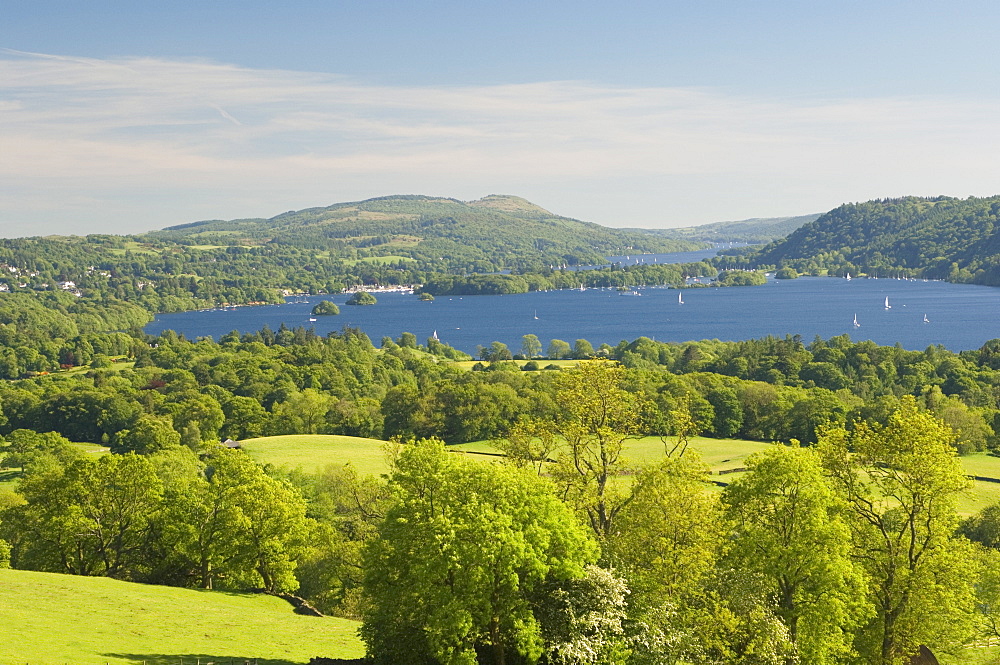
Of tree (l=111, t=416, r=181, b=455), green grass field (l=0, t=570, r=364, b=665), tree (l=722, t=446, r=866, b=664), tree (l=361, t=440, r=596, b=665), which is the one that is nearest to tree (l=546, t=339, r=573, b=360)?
tree (l=111, t=416, r=181, b=455)

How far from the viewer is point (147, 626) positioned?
25906 millimetres

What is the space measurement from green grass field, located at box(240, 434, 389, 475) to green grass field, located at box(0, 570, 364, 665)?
110 ft

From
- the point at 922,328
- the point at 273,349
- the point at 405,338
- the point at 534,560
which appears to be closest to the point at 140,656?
the point at 534,560

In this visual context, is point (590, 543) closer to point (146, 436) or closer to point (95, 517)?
point (95, 517)

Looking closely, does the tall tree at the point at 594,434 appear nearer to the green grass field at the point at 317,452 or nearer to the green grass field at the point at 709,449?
the green grass field at the point at 709,449

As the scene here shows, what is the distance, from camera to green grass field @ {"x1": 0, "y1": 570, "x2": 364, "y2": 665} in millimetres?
22375

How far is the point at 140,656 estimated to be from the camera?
22609 millimetres

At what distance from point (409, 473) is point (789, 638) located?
11.1m

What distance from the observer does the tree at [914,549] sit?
896 inches

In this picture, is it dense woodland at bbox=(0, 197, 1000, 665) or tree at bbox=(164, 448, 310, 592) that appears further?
tree at bbox=(164, 448, 310, 592)

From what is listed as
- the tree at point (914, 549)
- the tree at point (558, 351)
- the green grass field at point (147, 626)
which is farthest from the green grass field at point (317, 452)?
the tree at point (558, 351)

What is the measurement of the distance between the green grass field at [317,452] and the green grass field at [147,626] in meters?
33.5

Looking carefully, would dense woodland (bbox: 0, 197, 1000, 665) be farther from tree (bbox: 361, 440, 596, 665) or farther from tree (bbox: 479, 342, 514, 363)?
tree (bbox: 479, 342, 514, 363)

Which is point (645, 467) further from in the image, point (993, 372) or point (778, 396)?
point (993, 372)
